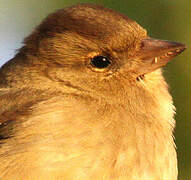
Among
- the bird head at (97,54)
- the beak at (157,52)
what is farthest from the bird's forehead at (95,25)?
the beak at (157,52)

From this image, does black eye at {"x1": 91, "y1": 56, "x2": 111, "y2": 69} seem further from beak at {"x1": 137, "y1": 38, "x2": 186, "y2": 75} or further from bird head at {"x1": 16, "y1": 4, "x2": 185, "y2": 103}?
beak at {"x1": 137, "y1": 38, "x2": 186, "y2": 75}

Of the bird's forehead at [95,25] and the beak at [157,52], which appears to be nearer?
the bird's forehead at [95,25]

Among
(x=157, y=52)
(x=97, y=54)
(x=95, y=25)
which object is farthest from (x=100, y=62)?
(x=157, y=52)

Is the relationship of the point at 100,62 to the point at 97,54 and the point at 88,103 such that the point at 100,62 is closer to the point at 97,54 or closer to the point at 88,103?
the point at 97,54

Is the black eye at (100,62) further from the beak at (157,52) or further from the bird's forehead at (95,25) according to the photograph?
the beak at (157,52)

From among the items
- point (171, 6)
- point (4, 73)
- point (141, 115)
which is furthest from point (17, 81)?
point (171, 6)

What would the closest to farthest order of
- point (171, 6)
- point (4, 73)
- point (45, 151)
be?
point (45, 151) → point (4, 73) → point (171, 6)

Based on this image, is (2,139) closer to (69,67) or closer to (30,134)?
(30,134)

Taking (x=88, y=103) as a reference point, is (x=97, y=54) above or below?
above
